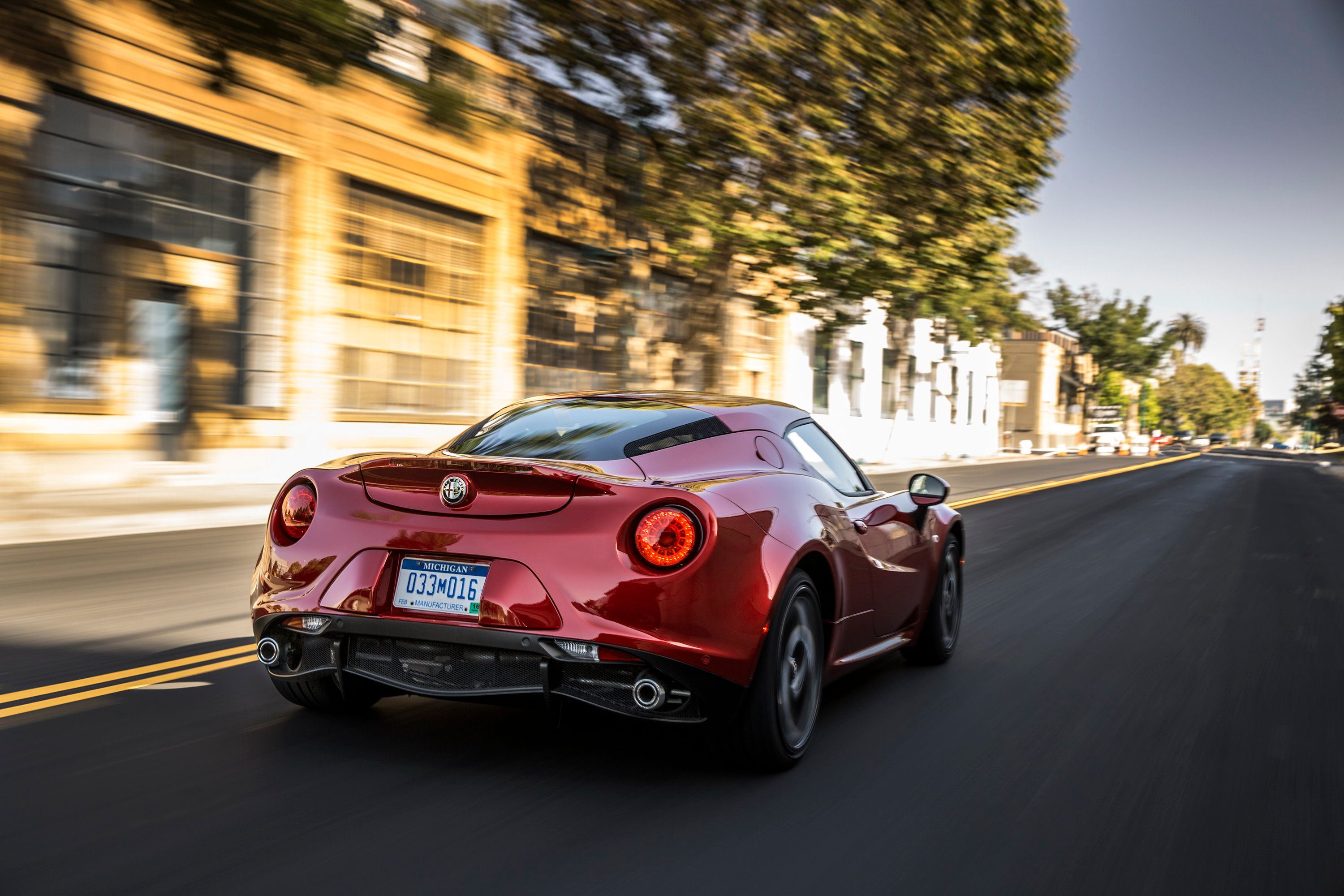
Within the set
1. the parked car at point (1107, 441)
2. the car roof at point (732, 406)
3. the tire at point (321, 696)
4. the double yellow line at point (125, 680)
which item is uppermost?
the car roof at point (732, 406)

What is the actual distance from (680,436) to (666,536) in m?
0.75

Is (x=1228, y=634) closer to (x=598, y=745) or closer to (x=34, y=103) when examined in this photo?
(x=598, y=745)

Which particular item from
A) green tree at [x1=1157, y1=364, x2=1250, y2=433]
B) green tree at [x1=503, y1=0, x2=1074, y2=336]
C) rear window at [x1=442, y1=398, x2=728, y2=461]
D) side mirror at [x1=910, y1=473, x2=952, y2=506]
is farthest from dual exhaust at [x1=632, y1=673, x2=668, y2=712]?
green tree at [x1=1157, y1=364, x2=1250, y2=433]

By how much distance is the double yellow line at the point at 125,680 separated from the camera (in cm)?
487

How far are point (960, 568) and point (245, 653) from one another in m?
3.74

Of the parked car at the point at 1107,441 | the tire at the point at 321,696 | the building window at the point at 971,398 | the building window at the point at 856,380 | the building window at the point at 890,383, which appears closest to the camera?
the tire at the point at 321,696

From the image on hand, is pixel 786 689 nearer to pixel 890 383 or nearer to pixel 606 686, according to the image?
pixel 606 686

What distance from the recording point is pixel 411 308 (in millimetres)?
22250

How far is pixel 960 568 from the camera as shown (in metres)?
6.68

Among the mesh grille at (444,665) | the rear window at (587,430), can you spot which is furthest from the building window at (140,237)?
the mesh grille at (444,665)

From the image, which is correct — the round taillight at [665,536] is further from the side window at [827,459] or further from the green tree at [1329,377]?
the green tree at [1329,377]

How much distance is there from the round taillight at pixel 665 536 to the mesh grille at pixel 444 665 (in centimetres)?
48

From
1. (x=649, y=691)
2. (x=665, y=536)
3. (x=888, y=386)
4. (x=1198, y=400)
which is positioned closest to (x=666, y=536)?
(x=665, y=536)

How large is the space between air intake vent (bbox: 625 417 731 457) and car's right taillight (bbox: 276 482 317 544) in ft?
3.69
